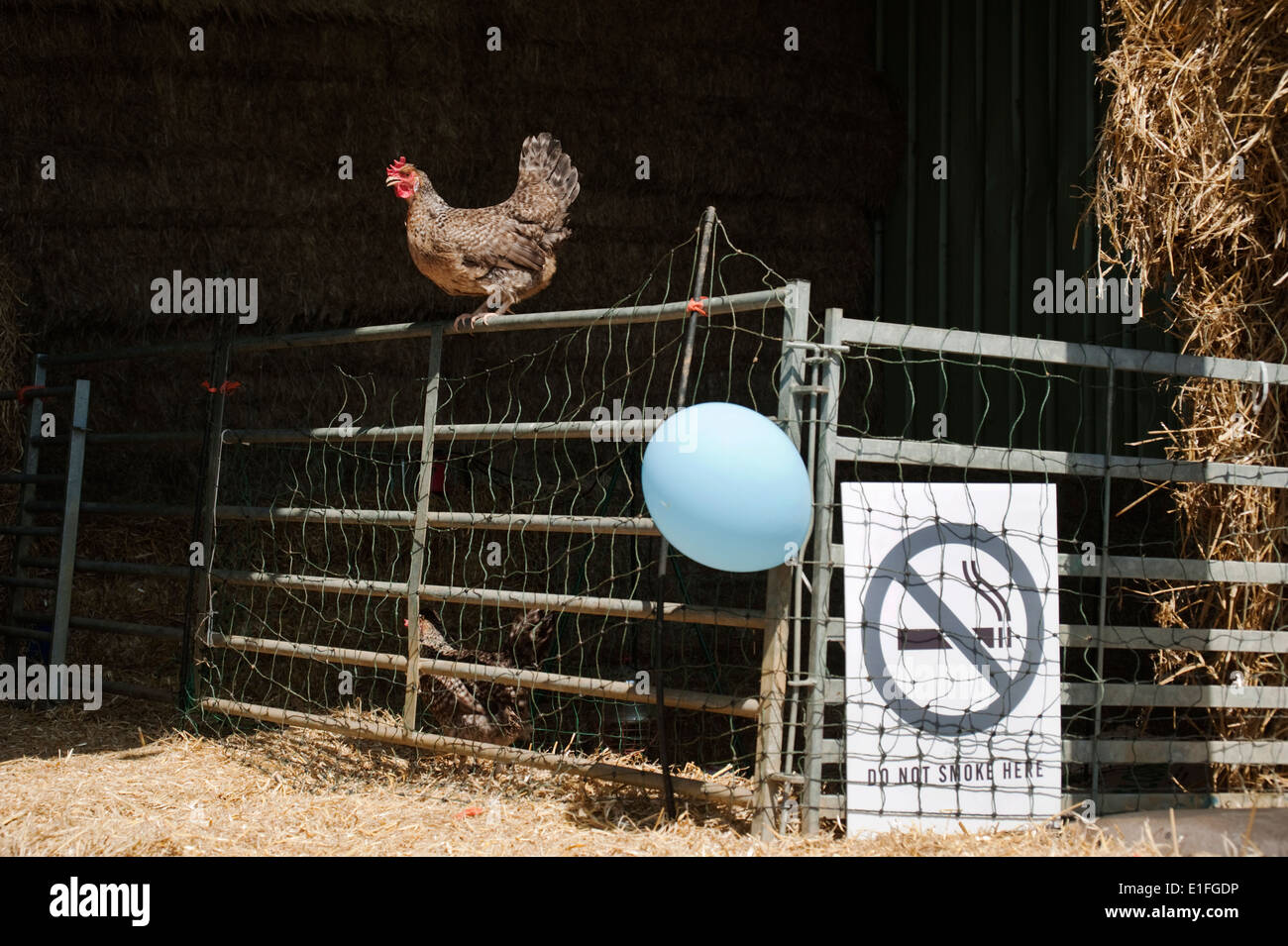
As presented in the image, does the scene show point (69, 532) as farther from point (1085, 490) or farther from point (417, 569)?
point (1085, 490)

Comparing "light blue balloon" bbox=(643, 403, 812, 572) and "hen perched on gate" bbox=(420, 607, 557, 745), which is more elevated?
"light blue balloon" bbox=(643, 403, 812, 572)

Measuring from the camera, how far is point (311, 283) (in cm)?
647

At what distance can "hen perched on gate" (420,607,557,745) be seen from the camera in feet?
14.6

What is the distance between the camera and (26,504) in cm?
552

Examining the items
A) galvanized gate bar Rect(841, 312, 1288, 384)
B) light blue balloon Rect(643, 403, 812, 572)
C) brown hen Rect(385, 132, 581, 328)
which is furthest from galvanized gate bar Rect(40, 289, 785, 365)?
light blue balloon Rect(643, 403, 812, 572)

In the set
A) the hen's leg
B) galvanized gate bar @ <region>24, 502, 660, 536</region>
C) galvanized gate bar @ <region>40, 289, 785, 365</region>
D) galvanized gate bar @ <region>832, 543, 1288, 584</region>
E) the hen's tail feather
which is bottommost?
galvanized gate bar @ <region>832, 543, 1288, 584</region>

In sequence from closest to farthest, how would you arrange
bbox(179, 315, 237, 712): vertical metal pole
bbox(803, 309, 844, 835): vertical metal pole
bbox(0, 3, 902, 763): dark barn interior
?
bbox(803, 309, 844, 835): vertical metal pole < bbox(179, 315, 237, 712): vertical metal pole < bbox(0, 3, 902, 763): dark barn interior

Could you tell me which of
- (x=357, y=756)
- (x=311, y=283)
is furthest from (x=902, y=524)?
(x=311, y=283)

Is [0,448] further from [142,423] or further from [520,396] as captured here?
[520,396]

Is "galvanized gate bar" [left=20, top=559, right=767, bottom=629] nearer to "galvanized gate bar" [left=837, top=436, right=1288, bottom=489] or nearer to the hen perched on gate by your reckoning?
the hen perched on gate

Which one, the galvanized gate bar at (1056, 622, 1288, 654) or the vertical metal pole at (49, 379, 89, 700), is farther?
the vertical metal pole at (49, 379, 89, 700)

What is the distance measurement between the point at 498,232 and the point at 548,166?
363mm

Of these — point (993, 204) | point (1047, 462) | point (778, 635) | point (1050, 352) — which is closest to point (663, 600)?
point (778, 635)

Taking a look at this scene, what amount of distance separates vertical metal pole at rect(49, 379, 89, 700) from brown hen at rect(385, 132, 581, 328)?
6.84 ft
